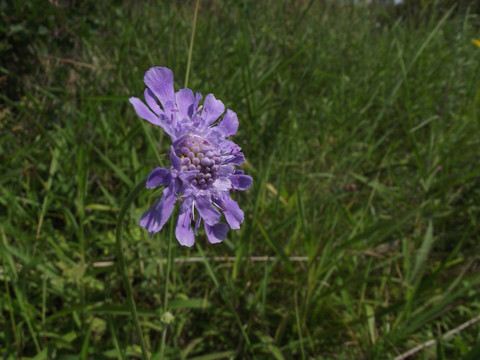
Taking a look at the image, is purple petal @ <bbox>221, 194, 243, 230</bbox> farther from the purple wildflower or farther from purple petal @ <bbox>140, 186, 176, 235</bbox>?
purple petal @ <bbox>140, 186, 176, 235</bbox>

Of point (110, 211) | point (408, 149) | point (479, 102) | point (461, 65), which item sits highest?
point (461, 65)

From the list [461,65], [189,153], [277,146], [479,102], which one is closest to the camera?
[189,153]

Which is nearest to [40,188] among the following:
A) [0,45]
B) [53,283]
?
[53,283]

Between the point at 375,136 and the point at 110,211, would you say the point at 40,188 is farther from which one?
the point at 375,136

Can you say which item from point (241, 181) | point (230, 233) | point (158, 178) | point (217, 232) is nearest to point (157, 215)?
point (158, 178)

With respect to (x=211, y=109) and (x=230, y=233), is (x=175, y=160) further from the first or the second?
(x=230, y=233)

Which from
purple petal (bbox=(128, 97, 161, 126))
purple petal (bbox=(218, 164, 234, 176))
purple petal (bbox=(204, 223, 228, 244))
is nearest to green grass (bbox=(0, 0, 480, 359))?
purple petal (bbox=(204, 223, 228, 244))

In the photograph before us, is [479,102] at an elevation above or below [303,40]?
below
